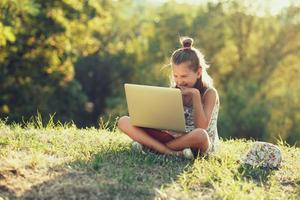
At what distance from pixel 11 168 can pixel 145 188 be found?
1.14 m

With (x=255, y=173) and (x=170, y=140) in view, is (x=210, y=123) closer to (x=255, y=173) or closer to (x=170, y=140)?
(x=170, y=140)

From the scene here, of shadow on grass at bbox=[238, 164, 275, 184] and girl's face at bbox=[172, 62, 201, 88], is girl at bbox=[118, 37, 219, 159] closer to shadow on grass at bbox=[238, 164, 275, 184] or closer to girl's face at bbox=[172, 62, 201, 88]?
girl's face at bbox=[172, 62, 201, 88]

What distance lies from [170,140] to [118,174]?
124 centimetres

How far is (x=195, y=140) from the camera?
613 cm

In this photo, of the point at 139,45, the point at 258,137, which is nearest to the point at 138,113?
the point at 258,137

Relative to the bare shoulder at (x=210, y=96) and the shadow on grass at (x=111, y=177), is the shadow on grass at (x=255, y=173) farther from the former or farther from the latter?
the bare shoulder at (x=210, y=96)

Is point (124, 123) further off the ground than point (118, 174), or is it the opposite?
point (124, 123)

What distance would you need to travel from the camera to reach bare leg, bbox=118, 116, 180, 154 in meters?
6.33

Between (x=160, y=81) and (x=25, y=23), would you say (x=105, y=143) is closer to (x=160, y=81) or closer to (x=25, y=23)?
(x=25, y=23)

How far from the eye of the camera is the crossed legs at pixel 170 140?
612 cm

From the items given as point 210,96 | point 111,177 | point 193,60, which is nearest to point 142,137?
point 210,96

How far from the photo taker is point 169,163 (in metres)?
5.91

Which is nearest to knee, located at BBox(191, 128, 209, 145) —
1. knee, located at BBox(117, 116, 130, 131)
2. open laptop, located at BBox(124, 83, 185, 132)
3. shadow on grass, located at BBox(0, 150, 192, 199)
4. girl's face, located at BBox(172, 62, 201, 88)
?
open laptop, located at BBox(124, 83, 185, 132)

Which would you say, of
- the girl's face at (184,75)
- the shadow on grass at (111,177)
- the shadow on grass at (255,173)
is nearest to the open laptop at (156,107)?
the shadow on grass at (111,177)
